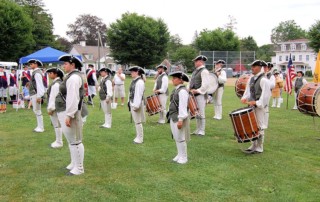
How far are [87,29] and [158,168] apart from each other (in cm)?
8417

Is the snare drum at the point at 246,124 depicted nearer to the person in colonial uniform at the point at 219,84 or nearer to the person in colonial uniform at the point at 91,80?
the person in colonial uniform at the point at 219,84

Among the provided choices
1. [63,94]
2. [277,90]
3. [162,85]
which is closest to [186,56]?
[277,90]

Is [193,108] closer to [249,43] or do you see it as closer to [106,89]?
[106,89]

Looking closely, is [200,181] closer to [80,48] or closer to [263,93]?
[263,93]

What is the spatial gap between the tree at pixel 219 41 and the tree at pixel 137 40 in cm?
925

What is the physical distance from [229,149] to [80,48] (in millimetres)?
72289

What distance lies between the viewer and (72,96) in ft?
20.1

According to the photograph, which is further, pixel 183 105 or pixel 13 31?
pixel 13 31

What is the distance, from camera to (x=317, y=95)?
9258mm

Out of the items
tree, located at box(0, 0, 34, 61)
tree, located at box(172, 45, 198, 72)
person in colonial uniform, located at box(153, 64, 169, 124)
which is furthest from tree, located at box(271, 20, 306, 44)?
person in colonial uniform, located at box(153, 64, 169, 124)

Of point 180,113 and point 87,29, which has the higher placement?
point 87,29

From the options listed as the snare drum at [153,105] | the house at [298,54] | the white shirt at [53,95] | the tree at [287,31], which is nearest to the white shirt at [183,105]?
the white shirt at [53,95]

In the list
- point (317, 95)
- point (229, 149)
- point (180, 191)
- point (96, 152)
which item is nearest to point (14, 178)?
point (96, 152)

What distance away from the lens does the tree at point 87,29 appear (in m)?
84.8
